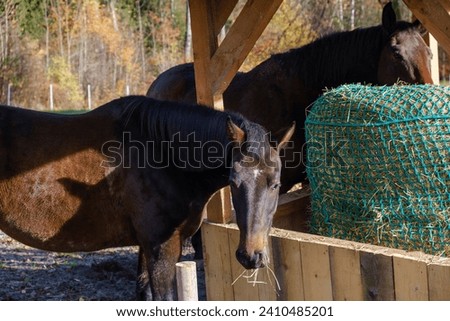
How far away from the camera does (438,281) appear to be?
11.2 feet

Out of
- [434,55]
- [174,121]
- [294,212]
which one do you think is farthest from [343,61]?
[174,121]

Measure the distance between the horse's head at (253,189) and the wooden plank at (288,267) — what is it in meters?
0.61

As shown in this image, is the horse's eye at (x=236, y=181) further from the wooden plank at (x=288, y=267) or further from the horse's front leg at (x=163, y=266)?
the horse's front leg at (x=163, y=266)

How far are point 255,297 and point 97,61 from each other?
27191mm

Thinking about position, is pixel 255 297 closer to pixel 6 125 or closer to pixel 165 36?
pixel 6 125

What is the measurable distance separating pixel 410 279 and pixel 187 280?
131cm

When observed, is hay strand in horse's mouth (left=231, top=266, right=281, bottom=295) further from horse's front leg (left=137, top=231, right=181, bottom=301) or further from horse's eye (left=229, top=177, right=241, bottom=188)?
horse's eye (left=229, top=177, right=241, bottom=188)

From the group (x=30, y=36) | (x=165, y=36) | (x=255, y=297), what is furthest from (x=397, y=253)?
(x=165, y=36)

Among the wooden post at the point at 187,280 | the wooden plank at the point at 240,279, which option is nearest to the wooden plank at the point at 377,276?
the wooden plank at the point at 240,279

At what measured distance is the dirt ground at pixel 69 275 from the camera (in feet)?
19.2

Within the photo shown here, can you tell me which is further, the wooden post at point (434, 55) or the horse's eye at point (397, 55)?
the wooden post at point (434, 55)

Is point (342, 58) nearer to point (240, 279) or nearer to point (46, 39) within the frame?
point (240, 279)

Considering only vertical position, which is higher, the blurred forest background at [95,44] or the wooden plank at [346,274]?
the blurred forest background at [95,44]
